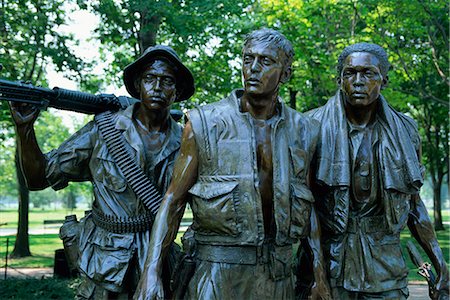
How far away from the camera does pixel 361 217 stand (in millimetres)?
3871

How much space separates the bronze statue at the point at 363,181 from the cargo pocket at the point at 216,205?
780 mm

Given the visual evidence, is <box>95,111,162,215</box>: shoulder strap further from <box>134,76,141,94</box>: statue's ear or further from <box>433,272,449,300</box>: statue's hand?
<box>433,272,449,300</box>: statue's hand

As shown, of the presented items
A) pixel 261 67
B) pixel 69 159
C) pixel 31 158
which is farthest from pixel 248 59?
pixel 31 158

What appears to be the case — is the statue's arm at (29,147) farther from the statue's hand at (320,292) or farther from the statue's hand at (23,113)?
the statue's hand at (320,292)

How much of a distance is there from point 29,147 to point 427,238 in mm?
2983

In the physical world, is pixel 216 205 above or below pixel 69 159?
below

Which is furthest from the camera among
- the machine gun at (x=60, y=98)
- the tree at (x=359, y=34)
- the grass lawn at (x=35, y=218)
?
the grass lawn at (x=35, y=218)

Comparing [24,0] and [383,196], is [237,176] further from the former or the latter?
[24,0]

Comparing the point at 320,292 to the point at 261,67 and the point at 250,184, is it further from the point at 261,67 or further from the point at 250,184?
the point at 261,67

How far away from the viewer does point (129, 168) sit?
4066 mm

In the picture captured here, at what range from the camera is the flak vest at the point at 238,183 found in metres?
3.21

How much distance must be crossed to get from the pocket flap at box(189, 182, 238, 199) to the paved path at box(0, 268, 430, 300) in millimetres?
8992

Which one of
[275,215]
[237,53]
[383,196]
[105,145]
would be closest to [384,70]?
[383,196]

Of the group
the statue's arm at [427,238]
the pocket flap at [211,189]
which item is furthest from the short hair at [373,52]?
the pocket flap at [211,189]
